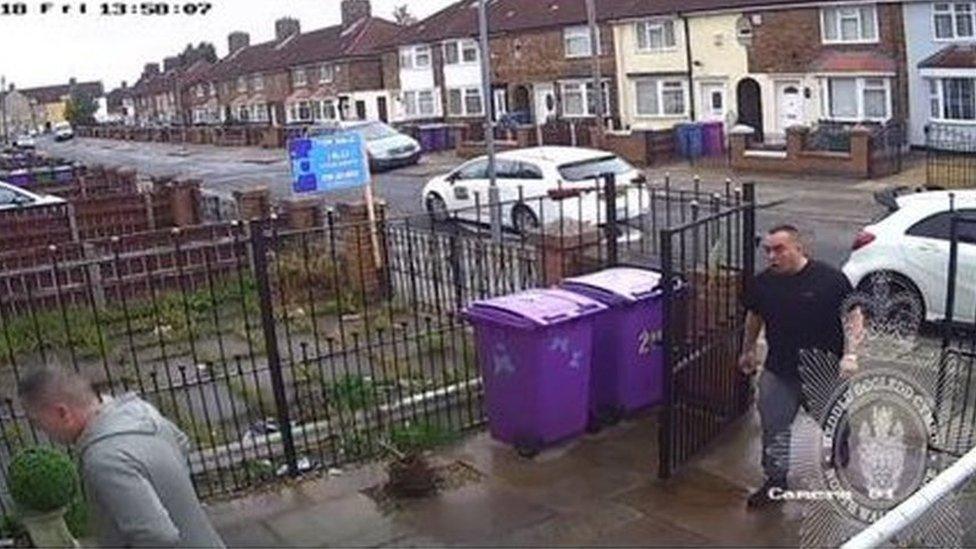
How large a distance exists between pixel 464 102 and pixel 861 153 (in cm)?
2704

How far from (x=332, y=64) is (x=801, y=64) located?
32019 millimetres

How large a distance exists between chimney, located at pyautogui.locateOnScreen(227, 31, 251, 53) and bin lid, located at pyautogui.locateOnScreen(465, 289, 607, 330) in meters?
78.9

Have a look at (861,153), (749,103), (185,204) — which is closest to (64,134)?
(749,103)

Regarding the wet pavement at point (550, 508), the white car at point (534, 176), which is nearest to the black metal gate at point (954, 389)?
the wet pavement at point (550, 508)

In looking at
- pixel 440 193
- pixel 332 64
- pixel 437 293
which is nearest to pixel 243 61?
pixel 332 64

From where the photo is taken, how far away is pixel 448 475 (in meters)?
7.17

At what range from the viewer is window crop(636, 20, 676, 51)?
3819cm

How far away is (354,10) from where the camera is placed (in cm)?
6544

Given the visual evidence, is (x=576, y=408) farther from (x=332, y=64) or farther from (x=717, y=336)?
(x=332, y=64)

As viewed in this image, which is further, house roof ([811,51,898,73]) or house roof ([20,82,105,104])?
house roof ([20,82,105,104])

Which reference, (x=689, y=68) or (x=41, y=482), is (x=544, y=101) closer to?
(x=689, y=68)

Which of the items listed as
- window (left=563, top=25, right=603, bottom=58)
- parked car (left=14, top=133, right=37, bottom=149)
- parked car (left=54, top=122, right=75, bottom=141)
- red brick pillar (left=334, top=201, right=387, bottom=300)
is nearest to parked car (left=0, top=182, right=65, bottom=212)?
red brick pillar (left=334, top=201, right=387, bottom=300)

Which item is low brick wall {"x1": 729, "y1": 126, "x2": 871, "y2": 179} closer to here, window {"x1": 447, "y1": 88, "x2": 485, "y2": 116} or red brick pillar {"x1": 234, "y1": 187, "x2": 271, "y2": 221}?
red brick pillar {"x1": 234, "y1": 187, "x2": 271, "y2": 221}

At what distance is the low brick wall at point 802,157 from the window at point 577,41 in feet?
44.9
